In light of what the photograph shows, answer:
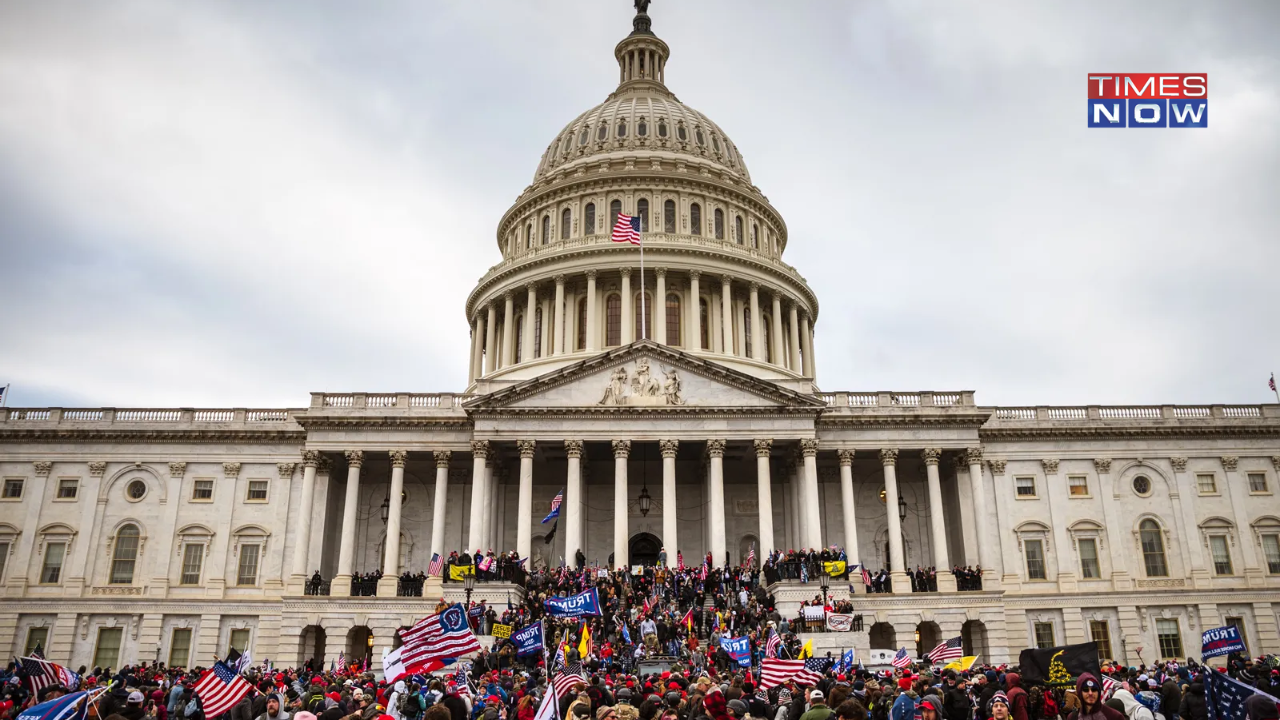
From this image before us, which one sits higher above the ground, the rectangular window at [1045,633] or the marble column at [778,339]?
the marble column at [778,339]

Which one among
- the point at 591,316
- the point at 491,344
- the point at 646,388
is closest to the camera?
the point at 646,388

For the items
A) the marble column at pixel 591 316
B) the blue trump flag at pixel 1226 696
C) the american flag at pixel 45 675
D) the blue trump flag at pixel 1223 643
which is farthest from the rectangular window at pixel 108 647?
the blue trump flag at pixel 1226 696

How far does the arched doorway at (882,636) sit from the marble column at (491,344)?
31.5 metres

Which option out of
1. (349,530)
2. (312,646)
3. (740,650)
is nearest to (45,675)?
(740,650)

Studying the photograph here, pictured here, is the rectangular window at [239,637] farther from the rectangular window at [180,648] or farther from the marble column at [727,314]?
the marble column at [727,314]

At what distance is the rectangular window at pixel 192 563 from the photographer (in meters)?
48.9

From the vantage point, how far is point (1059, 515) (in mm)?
50156

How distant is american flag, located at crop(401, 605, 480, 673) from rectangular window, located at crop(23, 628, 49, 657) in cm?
3851

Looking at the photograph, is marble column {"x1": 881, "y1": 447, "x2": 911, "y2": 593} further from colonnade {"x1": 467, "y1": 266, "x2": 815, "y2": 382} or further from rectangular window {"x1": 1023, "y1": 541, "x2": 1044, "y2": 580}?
colonnade {"x1": 467, "y1": 266, "x2": 815, "y2": 382}

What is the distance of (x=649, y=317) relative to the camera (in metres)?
62.5

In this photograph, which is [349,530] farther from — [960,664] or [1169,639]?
[1169,639]

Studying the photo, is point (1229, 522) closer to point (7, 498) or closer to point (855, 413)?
point (855, 413)

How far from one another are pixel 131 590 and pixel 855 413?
125 ft

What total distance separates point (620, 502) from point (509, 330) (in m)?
23.3
